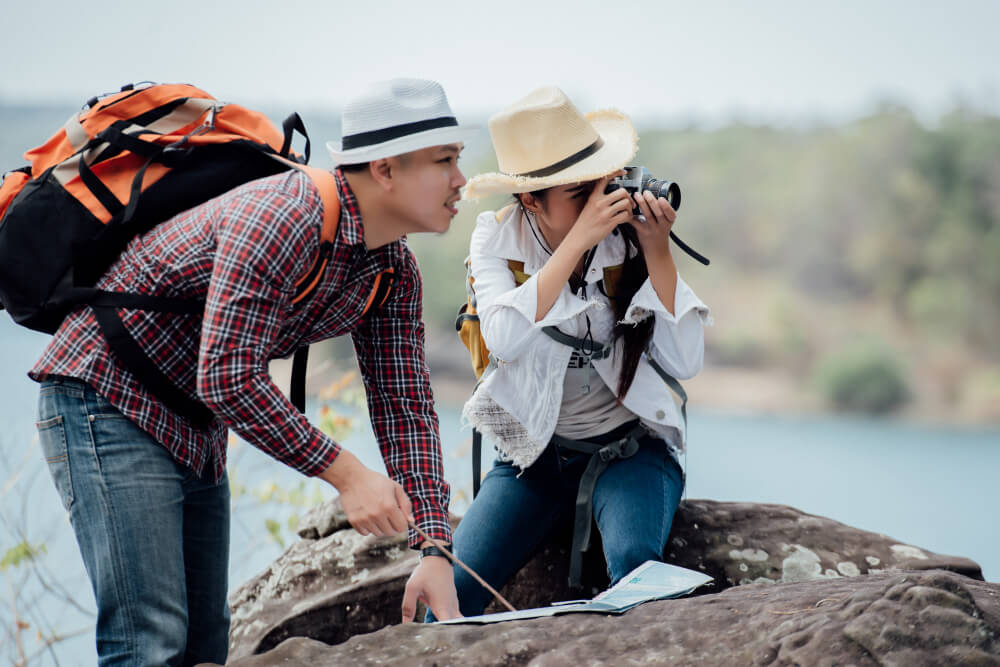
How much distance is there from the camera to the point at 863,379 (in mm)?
15094

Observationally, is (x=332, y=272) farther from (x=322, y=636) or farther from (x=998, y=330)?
(x=998, y=330)

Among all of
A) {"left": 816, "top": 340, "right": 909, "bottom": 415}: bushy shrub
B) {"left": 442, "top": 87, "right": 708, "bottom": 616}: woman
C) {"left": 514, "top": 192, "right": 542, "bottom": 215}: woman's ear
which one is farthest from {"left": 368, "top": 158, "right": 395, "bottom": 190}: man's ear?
{"left": 816, "top": 340, "right": 909, "bottom": 415}: bushy shrub

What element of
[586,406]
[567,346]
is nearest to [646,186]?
[567,346]

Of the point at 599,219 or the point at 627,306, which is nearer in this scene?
the point at 599,219

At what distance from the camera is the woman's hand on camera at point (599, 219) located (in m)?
1.80

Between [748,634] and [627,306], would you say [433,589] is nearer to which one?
[748,634]

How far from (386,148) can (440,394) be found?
390 inches

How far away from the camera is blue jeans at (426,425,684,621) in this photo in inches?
71.1

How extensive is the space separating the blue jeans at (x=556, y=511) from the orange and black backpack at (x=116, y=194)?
66 cm

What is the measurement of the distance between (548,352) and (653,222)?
0.34 metres

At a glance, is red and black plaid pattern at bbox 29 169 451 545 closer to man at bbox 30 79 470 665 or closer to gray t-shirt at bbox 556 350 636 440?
man at bbox 30 79 470 665

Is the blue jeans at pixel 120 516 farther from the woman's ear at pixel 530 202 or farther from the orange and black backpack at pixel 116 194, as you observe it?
the woman's ear at pixel 530 202

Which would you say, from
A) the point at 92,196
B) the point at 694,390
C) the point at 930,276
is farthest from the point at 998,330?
the point at 92,196

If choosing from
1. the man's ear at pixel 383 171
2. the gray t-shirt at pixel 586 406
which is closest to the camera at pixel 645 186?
the gray t-shirt at pixel 586 406
